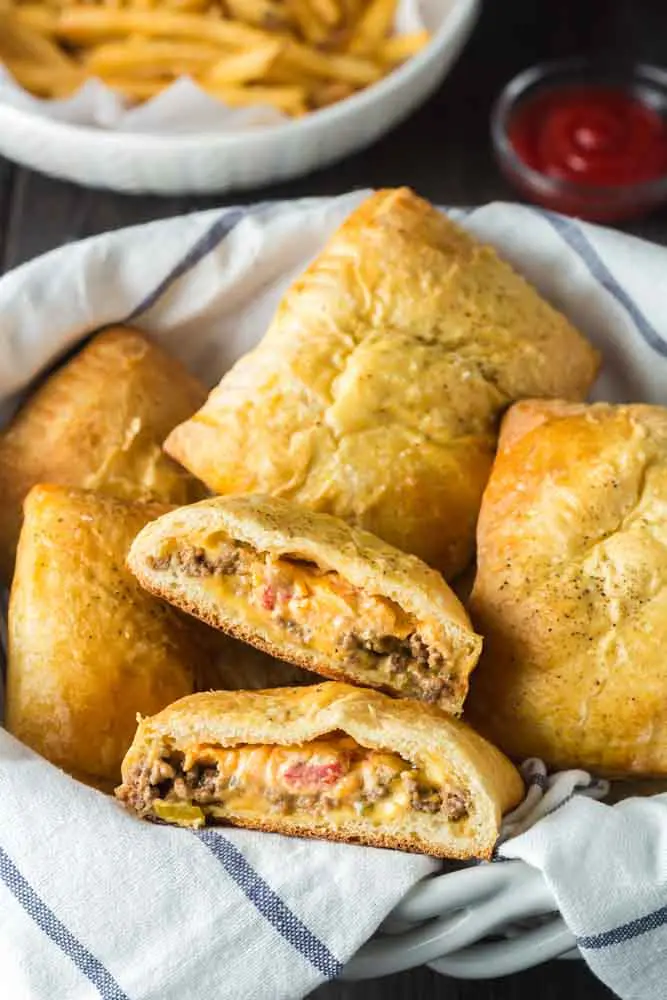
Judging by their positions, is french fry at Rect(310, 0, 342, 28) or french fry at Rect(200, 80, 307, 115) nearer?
french fry at Rect(200, 80, 307, 115)

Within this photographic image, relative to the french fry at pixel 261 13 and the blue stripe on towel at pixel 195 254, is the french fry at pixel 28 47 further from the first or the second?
the blue stripe on towel at pixel 195 254

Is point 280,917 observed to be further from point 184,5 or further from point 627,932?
point 184,5

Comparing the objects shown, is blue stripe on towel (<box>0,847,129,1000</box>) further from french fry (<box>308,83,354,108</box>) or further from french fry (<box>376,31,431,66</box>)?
french fry (<box>376,31,431,66</box>)

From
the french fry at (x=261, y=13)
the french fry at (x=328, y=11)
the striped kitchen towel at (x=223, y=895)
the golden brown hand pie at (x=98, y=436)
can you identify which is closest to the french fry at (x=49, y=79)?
the french fry at (x=261, y=13)

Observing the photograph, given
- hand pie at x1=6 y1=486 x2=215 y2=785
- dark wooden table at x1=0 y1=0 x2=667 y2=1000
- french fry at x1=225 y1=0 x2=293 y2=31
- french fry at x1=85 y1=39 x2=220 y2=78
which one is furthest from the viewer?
dark wooden table at x1=0 y1=0 x2=667 y2=1000

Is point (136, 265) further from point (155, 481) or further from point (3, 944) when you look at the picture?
point (3, 944)

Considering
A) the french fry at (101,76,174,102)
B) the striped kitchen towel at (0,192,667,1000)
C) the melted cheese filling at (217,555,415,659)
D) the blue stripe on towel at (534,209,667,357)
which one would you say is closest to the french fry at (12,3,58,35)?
the french fry at (101,76,174,102)

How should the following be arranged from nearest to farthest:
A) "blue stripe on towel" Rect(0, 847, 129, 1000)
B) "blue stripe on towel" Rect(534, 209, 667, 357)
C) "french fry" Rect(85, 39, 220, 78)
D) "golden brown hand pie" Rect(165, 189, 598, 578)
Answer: "blue stripe on towel" Rect(0, 847, 129, 1000)
"golden brown hand pie" Rect(165, 189, 598, 578)
"blue stripe on towel" Rect(534, 209, 667, 357)
"french fry" Rect(85, 39, 220, 78)

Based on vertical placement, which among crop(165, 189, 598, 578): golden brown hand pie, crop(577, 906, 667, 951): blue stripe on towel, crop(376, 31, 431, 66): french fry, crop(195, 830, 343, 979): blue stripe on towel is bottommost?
crop(195, 830, 343, 979): blue stripe on towel
